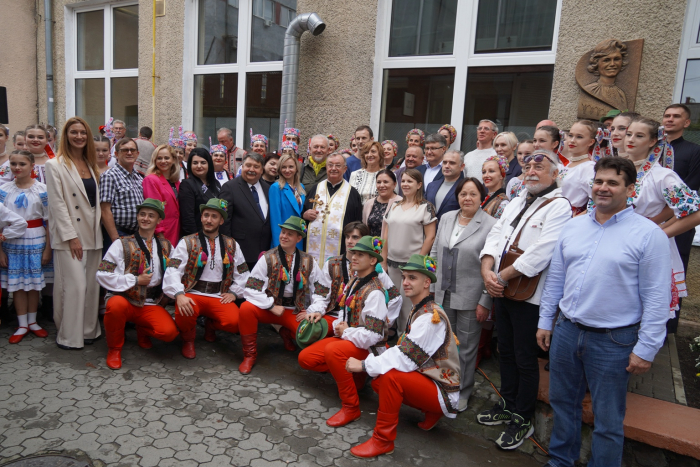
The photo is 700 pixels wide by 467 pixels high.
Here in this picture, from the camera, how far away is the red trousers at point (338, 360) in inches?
133

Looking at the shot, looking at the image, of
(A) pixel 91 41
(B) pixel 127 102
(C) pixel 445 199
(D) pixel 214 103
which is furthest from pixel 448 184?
(A) pixel 91 41

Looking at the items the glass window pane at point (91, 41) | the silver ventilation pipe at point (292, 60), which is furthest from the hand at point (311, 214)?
the glass window pane at point (91, 41)

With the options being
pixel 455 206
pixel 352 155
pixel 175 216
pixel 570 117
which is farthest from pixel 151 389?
pixel 570 117

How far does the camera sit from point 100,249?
452cm

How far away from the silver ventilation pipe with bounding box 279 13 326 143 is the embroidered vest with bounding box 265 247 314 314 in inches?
133

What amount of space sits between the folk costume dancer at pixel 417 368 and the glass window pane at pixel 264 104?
5193 millimetres

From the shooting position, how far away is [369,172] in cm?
507

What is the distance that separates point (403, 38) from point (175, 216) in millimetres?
4037

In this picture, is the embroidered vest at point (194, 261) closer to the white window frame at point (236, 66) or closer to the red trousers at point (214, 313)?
the red trousers at point (214, 313)

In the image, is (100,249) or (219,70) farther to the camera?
(219,70)

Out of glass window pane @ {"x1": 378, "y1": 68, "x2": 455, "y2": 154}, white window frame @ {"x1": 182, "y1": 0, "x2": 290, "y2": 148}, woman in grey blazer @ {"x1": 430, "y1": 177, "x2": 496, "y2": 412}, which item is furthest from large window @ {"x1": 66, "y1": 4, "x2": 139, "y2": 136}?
woman in grey blazer @ {"x1": 430, "y1": 177, "x2": 496, "y2": 412}

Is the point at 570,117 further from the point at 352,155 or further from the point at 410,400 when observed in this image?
the point at 410,400

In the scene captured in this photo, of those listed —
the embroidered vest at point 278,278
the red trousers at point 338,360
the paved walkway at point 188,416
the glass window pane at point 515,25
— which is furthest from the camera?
the glass window pane at point 515,25

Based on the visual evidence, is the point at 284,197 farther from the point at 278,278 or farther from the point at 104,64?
the point at 104,64
